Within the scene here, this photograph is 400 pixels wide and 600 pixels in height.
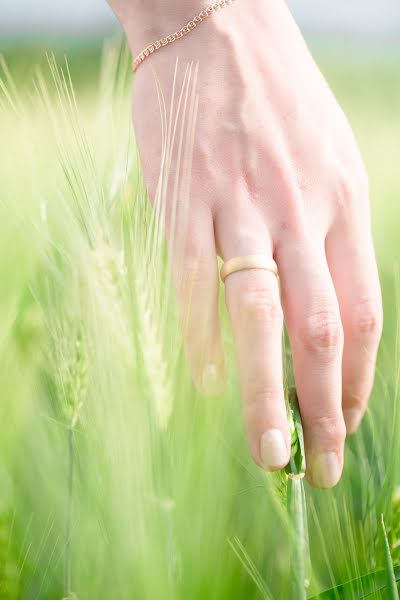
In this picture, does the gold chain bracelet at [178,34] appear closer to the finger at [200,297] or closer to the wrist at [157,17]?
the wrist at [157,17]

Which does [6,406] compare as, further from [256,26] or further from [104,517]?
[256,26]

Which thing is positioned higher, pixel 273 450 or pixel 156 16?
pixel 156 16

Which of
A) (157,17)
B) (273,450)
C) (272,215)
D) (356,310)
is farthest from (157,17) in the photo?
(273,450)

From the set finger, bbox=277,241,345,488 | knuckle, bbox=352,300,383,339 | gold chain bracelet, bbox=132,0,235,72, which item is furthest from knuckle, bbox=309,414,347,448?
gold chain bracelet, bbox=132,0,235,72

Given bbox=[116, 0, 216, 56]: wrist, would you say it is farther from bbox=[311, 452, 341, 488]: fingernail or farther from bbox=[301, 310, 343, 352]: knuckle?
bbox=[311, 452, 341, 488]: fingernail

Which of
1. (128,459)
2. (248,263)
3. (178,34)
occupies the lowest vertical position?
(128,459)

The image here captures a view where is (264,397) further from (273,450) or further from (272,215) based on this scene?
(272,215)

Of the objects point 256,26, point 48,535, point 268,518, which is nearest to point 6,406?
point 48,535
